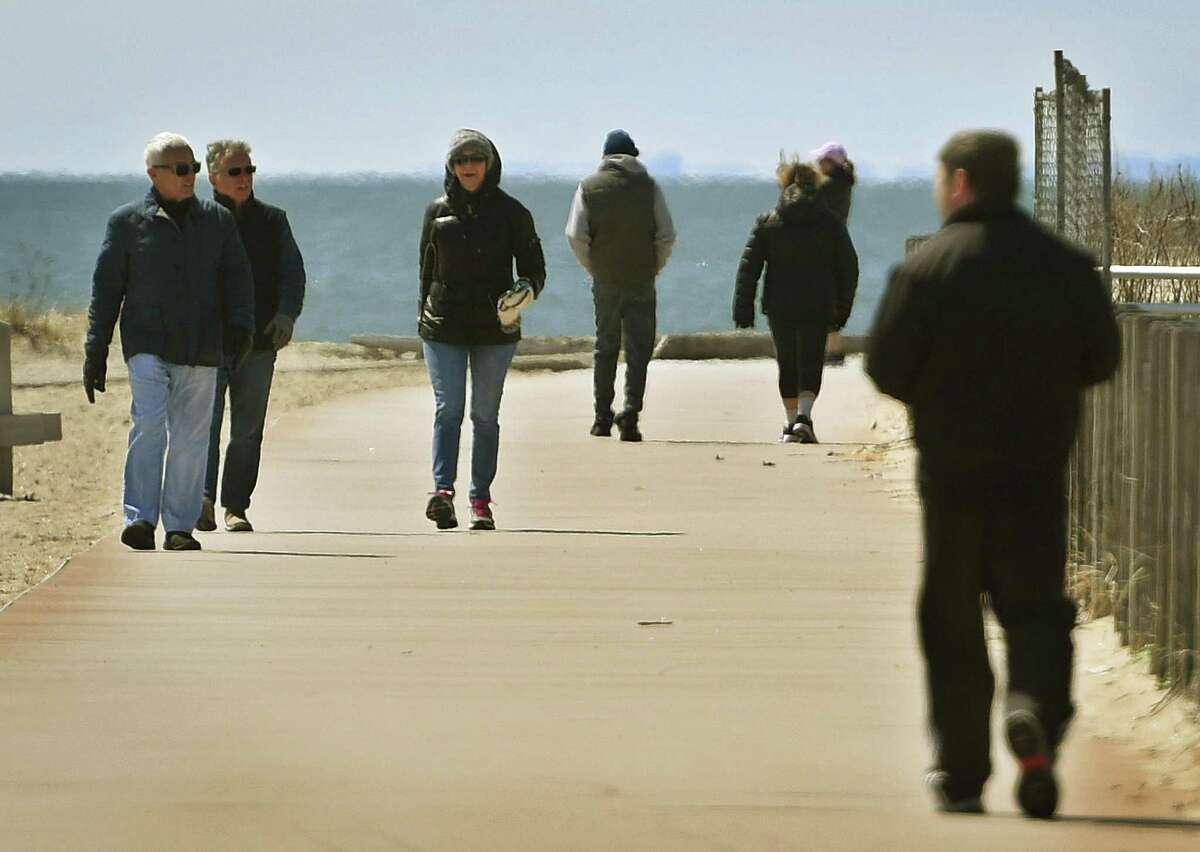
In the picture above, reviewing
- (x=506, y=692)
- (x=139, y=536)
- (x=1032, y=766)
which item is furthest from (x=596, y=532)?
(x=1032, y=766)

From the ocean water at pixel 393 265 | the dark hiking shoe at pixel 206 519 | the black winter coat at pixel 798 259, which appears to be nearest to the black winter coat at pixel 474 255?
the dark hiking shoe at pixel 206 519

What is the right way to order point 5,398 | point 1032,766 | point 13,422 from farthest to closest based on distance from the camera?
point 5,398 < point 13,422 < point 1032,766

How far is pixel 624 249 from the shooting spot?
50.6 ft

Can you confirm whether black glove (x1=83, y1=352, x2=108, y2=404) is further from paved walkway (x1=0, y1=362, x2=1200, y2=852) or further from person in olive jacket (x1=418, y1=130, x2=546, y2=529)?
person in olive jacket (x1=418, y1=130, x2=546, y2=529)

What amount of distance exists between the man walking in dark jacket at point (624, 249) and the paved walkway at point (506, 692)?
10.2 ft

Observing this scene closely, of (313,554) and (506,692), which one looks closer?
(506,692)

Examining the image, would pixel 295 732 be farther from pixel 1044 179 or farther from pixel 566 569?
pixel 1044 179

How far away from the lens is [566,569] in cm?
973

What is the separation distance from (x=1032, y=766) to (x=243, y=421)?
6.45 meters

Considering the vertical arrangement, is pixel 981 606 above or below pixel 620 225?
below

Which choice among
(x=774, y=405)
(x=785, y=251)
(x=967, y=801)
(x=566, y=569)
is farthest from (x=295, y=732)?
(x=774, y=405)

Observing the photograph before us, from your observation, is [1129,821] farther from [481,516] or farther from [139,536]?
[481,516]

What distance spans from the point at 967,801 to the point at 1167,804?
0.51m

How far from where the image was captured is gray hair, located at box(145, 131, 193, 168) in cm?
1019
